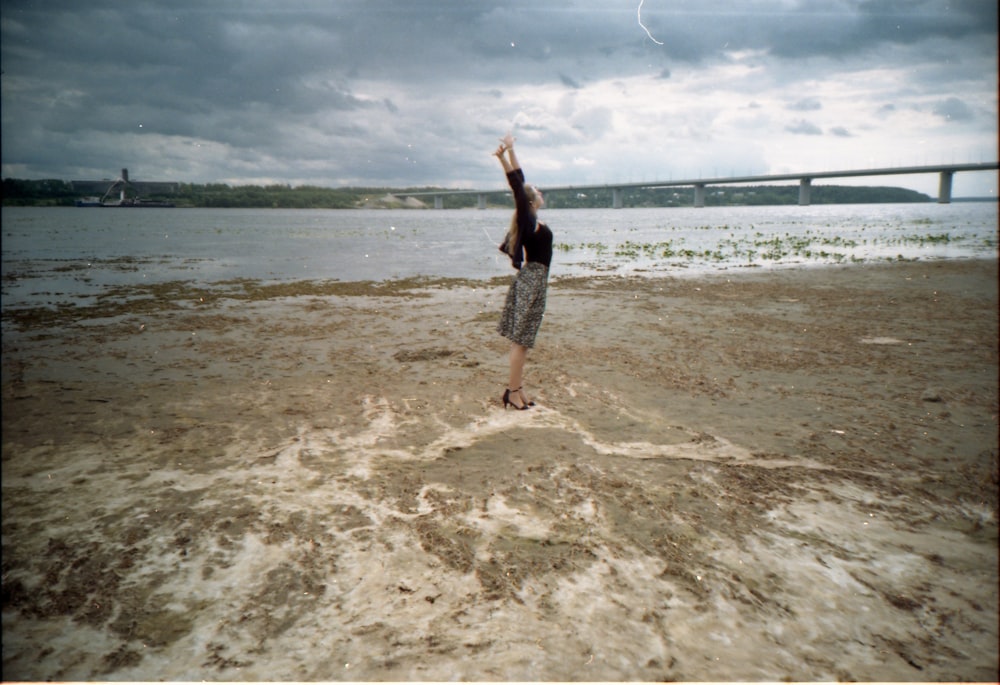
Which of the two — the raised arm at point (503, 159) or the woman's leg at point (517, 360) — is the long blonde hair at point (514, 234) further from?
the woman's leg at point (517, 360)

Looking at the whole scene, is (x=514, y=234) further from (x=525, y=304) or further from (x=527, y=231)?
(x=525, y=304)

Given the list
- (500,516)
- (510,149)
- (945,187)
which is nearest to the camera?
(500,516)

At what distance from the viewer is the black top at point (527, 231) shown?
5730 mm

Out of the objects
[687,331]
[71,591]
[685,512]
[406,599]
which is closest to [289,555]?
[406,599]

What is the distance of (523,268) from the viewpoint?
6312 millimetres

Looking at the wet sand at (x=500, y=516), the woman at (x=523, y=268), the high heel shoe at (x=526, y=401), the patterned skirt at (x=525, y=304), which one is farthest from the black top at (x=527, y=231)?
the wet sand at (x=500, y=516)

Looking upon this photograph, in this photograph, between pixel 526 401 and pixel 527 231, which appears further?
pixel 526 401

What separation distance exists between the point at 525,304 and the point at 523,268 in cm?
38

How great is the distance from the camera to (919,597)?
3309 mm

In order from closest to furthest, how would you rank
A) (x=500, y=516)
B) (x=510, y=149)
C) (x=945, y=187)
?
(x=500, y=516) < (x=510, y=149) < (x=945, y=187)

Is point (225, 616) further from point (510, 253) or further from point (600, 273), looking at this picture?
point (600, 273)

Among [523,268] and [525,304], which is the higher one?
[523,268]

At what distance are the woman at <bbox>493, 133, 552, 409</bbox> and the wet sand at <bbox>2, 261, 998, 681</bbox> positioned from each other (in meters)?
0.66

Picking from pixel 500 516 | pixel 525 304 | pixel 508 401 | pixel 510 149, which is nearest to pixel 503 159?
pixel 510 149
